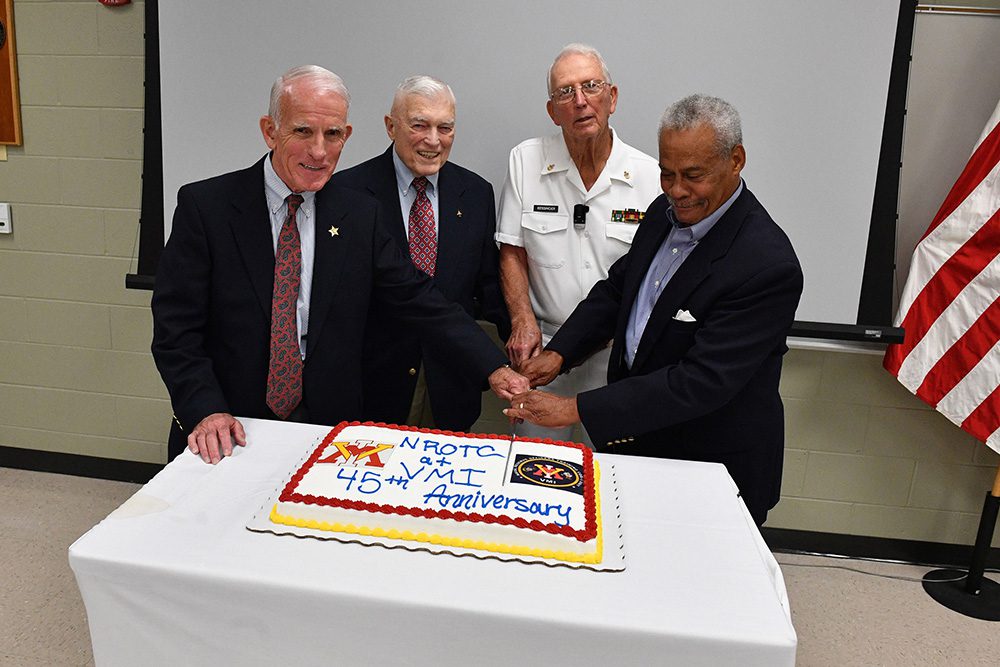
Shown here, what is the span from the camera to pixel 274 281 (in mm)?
1870

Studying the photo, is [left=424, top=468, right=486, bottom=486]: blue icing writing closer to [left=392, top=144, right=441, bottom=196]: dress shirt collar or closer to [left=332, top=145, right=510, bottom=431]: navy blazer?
[left=332, top=145, right=510, bottom=431]: navy blazer

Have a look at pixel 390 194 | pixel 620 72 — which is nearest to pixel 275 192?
pixel 390 194

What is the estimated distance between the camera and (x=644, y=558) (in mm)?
1366

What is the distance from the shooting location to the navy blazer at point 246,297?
1.84 metres

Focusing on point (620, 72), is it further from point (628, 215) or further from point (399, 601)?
point (399, 601)

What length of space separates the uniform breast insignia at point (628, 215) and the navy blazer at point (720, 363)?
1.58ft

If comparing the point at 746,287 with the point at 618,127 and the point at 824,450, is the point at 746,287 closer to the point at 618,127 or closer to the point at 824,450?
the point at 618,127

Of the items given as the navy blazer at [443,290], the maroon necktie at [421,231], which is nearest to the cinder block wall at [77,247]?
the navy blazer at [443,290]

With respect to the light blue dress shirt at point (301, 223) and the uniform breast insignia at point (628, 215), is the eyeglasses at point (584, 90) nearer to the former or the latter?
the uniform breast insignia at point (628, 215)

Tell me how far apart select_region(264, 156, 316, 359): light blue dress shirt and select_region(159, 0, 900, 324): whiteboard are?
1.02 m

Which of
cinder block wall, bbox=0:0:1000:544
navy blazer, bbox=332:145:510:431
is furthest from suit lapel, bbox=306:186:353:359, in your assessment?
cinder block wall, bbox=0:0:1000:544

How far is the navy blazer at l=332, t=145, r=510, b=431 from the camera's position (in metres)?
2.37

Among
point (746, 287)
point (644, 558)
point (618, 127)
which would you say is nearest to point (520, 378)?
point (746, 287)

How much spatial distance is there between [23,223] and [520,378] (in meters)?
2.60
